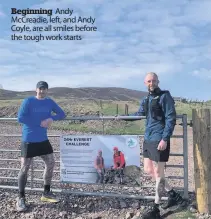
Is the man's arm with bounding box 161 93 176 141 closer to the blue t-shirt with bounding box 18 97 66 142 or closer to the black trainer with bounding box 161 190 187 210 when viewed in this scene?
the black trainer with bounding box 161 190 187 210

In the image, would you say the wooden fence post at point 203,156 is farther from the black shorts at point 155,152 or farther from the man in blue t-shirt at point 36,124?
the man in blue t-shirt at point 36,124

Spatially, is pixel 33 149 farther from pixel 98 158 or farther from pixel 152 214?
pixel 152 214

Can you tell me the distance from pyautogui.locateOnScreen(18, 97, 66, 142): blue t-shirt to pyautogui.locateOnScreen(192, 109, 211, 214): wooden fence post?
100 inches

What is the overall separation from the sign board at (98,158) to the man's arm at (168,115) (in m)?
1.21

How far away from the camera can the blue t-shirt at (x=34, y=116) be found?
6391mm

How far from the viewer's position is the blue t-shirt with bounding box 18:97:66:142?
6.39 meters

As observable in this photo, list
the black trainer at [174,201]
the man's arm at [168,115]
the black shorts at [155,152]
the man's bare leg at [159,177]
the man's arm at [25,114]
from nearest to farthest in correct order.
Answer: the man's arm at [168,115]
the black shorts at [155,152]
the man's bare leg at [159,177]
the black trainer at [174,201]
the man's arm at [25,114]

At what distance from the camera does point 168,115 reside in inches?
219

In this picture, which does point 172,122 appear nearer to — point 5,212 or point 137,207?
point 137,207

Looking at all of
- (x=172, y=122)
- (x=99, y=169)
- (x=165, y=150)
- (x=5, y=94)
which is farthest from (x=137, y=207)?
(x=5, y=94)

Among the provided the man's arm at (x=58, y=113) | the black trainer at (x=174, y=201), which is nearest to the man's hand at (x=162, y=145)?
the black trainer at (x=174, y=201)

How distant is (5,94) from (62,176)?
331 feet

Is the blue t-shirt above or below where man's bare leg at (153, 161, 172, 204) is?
above

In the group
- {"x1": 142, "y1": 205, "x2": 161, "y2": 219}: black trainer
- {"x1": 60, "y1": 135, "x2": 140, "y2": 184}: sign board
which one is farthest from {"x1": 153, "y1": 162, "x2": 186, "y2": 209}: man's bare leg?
{"x1": 60, "y1": 135, "x2": 140, "y2": 184}: sign board
